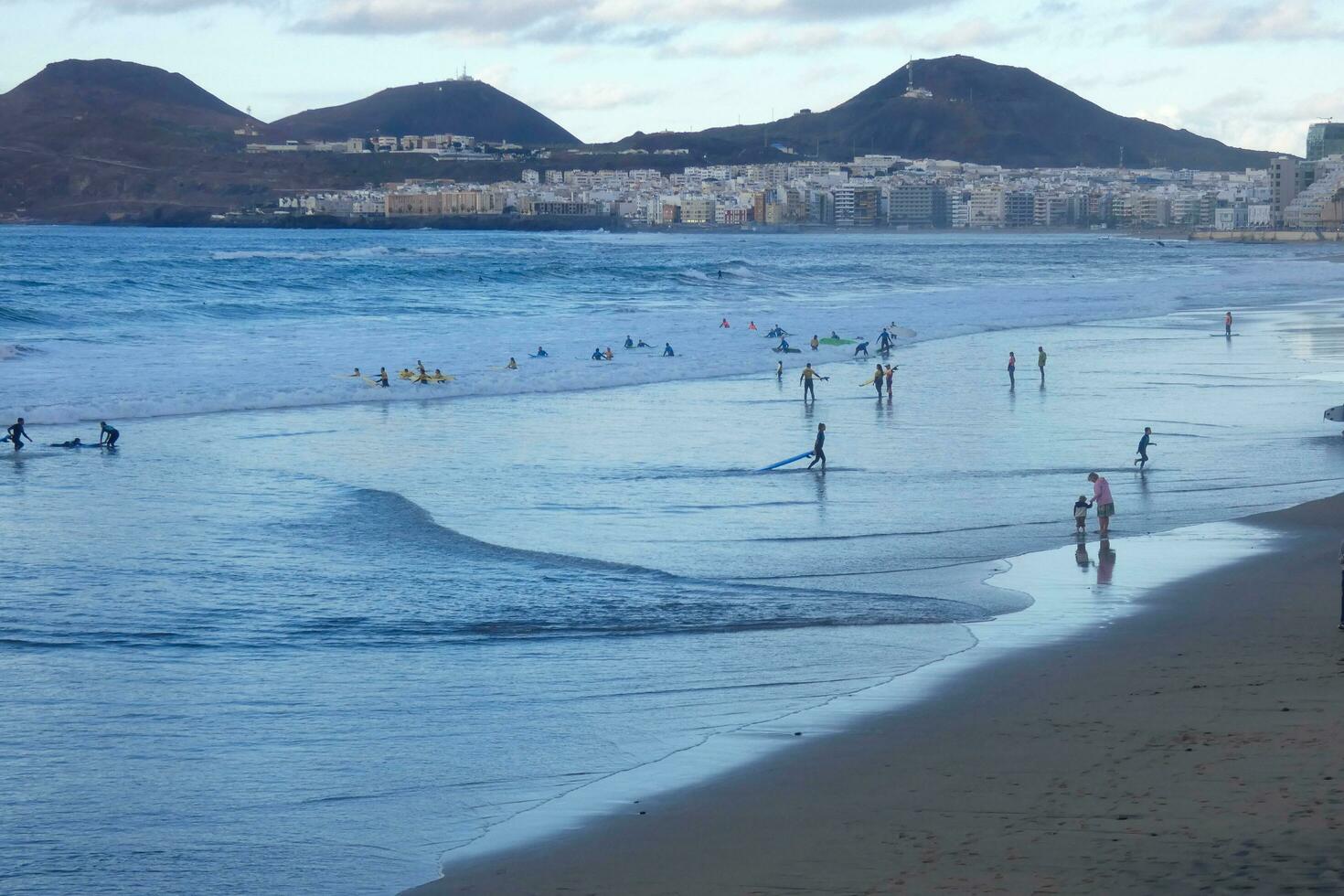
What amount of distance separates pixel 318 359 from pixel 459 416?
13.0 metres

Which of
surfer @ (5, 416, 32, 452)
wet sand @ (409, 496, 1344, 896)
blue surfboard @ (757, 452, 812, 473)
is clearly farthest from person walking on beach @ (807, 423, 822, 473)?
surfer @ (5, 416, 32, 452)

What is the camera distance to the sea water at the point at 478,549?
8758mm

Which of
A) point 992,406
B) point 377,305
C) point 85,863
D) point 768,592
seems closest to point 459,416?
point 992,406

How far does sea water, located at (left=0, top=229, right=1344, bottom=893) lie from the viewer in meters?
8.76

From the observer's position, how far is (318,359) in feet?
137

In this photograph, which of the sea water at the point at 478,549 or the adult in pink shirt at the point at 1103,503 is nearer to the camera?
the sea water at the point at 478,549

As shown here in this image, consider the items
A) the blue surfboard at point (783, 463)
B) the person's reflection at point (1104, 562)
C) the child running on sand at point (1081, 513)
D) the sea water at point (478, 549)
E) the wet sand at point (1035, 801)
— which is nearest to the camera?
the wet sand at point (1035, 801)

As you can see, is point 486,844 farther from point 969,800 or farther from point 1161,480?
point 1161,480

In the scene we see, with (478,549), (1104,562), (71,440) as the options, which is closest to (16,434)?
(71,440)

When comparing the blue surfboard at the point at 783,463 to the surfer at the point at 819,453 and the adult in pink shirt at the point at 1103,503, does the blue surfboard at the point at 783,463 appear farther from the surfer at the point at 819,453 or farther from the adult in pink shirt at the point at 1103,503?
the adult in pink shirt at the point at 1103,503

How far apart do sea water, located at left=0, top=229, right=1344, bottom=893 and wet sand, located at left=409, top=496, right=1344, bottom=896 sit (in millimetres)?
726

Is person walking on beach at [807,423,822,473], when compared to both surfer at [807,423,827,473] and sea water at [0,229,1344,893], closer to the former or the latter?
surfer at [807,423,827,473]

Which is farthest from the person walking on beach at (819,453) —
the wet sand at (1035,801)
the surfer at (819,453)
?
the wet sand at (1035,801)

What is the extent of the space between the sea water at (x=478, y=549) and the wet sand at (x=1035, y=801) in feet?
2.38
